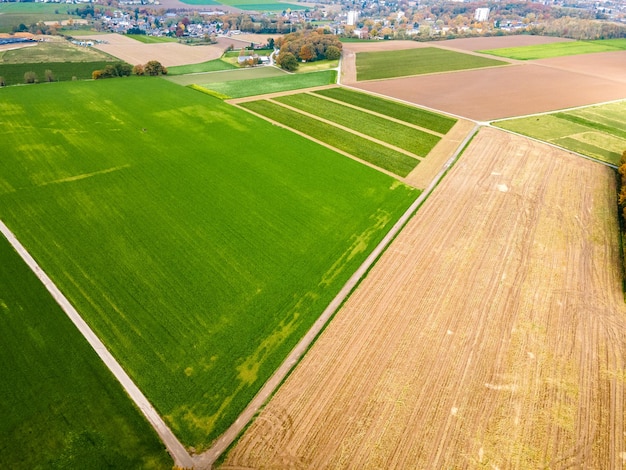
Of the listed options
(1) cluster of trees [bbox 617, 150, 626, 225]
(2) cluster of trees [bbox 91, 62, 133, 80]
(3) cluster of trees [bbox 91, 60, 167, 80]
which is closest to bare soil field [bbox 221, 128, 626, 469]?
(1) cluster of trees [bbox 617, 150, 626, 225]

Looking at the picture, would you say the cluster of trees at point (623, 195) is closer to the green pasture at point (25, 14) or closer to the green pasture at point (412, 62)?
the green pasture at point (412, 62)

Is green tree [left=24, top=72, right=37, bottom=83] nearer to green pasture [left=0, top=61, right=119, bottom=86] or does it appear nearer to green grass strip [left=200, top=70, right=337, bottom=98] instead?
green pasture [left=0, top=61, right=119, bottom=86]

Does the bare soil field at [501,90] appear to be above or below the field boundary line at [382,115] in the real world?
above

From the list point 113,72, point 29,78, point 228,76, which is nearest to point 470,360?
point 228,76

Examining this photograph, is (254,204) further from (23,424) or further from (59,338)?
(23,424)

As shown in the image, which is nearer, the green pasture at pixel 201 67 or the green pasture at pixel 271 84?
the green pasture at pixel 271 84

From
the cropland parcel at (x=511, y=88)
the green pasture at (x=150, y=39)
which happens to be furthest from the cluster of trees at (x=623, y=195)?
the green pasture at (x=150, y=39)

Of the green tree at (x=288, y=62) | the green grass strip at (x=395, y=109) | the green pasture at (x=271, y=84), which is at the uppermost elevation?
the green tree at (x=288, y=62)
